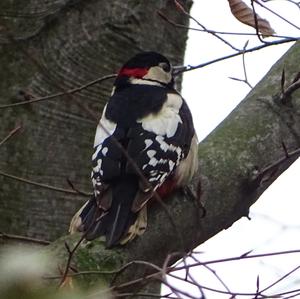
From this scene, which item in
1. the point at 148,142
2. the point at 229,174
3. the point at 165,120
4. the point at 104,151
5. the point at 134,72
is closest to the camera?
the point at 229,174

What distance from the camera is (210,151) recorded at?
295cm

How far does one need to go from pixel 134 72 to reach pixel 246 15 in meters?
0.70

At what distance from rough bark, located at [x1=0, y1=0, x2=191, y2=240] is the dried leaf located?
18.8 inches

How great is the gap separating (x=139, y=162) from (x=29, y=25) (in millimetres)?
662

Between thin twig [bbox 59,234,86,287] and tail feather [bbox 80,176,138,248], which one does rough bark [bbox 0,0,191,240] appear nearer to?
tail feather [bbox 80,176,138,248]

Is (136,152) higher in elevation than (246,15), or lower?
lower

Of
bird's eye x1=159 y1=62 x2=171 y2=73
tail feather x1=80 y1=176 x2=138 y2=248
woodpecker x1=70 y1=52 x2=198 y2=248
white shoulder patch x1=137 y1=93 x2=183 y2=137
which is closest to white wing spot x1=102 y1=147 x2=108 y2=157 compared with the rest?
woodpecker x1=70 y1=52 x2=198 y2=248

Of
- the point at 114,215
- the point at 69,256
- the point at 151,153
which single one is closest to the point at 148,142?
the point at 151,153

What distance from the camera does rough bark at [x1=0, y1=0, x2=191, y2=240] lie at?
312 centimetres

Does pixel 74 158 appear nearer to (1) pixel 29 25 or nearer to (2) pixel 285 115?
(1) pixel 29 25

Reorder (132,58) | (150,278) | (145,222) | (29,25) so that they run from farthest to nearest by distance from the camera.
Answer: (132,58) → (29,25) → (145,222) → (150,278)

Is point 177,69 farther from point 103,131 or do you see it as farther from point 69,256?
point 69,256

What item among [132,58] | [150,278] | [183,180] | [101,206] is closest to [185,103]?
[132,58]

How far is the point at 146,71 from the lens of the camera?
11.9ft
